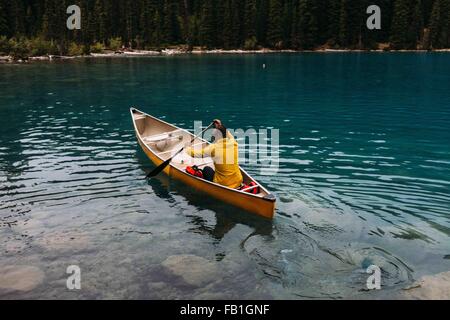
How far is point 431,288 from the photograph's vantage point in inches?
407

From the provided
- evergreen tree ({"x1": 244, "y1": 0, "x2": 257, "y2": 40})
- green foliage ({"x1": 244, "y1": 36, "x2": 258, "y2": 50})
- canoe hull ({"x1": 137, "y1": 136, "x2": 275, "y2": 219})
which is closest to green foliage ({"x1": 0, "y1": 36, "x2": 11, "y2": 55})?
green foliage ({"x1": 244, "y1": 36, "x2": 258, "y2": 50})

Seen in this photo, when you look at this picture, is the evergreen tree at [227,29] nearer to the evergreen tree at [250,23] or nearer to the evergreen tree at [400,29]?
the evergreen tree at [250,23]

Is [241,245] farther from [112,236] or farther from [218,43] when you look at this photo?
[218,43]

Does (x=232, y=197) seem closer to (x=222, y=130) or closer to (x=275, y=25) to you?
(x=222, y=130)

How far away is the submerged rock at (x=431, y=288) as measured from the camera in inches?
396

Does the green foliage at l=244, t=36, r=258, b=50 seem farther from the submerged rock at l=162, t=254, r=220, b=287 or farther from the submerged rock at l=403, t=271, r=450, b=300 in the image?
the submerged rock at l=403, t=271, r=450, b=300

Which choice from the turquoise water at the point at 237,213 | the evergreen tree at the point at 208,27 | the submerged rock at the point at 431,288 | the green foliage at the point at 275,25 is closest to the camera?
the submerged rock at the point at 431,288

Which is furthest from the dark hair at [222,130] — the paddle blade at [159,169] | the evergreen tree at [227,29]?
the evergreen tree at [227,29]

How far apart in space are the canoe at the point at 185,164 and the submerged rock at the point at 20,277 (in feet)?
22.0

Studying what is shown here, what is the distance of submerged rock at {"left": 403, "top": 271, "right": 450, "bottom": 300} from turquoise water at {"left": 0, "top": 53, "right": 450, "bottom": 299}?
0.94ft

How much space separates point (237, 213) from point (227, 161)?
6.32ft
